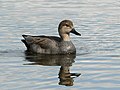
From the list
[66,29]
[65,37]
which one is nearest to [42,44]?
[65,37]

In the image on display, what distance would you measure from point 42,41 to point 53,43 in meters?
0.38

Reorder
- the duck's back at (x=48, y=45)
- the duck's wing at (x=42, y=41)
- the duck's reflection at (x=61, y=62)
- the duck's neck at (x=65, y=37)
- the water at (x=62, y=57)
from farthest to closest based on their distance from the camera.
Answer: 1. the duck's neck at (x=65, y=37)
2. the duck's wing at (x=42, y=41)
3. the duck's back at (x=48, y=45)
4. the duck's reflection at (x=61, y=62)
5. the water at (x=62, y=57)

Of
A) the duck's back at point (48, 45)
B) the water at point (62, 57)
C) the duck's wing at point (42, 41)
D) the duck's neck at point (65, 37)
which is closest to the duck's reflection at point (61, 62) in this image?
the water at point (62, 57)

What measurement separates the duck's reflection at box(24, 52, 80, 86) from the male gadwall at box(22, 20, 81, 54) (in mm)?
381

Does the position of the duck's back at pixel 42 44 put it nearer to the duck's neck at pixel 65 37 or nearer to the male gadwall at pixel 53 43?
the male gadwall at pixel 53 43

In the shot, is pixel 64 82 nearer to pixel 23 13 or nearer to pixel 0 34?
pixel 0 34

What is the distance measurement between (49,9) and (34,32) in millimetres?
5159

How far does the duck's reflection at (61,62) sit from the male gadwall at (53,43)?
381 millimetres

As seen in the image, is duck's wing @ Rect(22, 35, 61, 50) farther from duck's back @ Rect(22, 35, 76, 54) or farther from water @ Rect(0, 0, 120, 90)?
water @ Rect(0, 0, 120, 90)

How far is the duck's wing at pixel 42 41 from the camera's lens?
65.1 feet

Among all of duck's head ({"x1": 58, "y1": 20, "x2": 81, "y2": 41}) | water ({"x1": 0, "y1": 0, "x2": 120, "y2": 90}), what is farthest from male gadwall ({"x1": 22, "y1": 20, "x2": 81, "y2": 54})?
water ({"x1": 0, "y1": 0, "x2": 120, "y2": 90})

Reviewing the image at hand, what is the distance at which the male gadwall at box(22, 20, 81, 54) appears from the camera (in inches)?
775

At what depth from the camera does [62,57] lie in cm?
1905

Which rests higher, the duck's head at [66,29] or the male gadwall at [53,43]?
the duck's head at [66,29]
